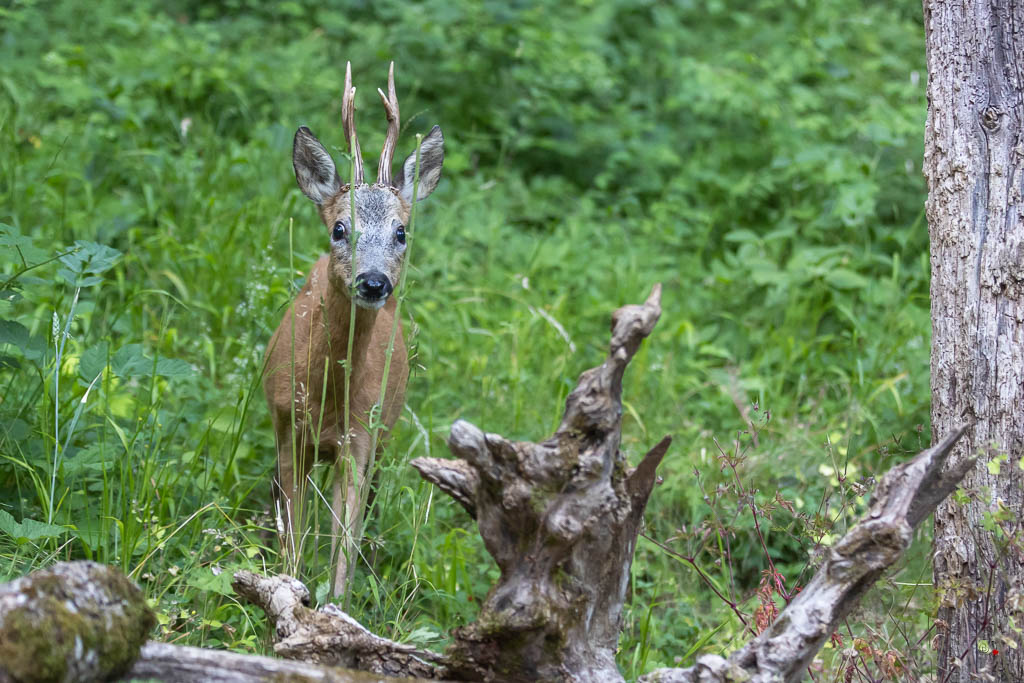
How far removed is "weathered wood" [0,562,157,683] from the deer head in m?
1.70

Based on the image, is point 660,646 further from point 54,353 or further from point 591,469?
point 54,353

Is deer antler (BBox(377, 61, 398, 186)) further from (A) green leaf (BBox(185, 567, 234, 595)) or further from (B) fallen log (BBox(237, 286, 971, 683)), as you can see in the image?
(B) fallen log (BBox(237, 286, 971, 683))

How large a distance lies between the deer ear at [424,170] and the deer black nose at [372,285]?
29.3 inches

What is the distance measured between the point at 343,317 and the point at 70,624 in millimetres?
2213

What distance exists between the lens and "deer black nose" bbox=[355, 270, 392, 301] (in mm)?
3828

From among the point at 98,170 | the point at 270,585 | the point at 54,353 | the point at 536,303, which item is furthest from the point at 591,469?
the point at 98,170

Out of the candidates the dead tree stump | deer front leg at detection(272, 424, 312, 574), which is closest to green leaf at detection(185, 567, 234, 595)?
deer front leg at detection(272, 424, 312, 574)

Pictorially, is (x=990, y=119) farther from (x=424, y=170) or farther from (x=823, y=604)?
(x=424, y=170)

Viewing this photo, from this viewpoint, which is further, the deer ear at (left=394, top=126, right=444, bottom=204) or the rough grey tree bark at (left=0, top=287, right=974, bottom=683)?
the deer ear at (left=394, top=126, right=444, bottom=204)

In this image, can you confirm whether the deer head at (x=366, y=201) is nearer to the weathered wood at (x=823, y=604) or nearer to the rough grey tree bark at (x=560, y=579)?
the rough grey tree bark at (x=560, y=579)

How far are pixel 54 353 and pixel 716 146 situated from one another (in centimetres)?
533

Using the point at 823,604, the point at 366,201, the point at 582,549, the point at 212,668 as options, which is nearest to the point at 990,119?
the point at 823,604

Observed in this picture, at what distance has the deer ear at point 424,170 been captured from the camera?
4.56 m

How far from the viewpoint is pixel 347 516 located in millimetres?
3627
